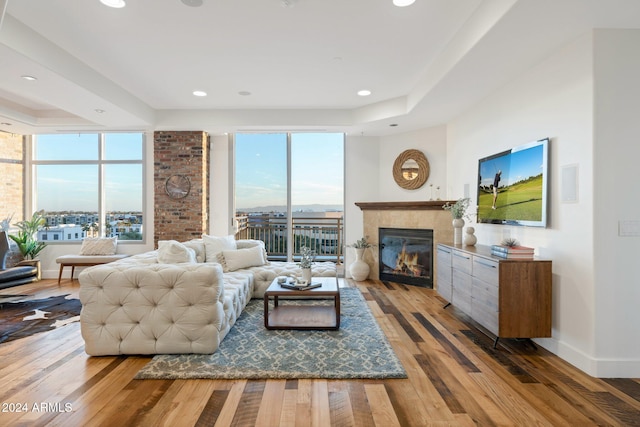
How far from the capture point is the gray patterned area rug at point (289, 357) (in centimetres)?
248

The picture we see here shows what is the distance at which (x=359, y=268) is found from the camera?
5.89 metres

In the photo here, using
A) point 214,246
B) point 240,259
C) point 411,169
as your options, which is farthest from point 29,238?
point 411,169

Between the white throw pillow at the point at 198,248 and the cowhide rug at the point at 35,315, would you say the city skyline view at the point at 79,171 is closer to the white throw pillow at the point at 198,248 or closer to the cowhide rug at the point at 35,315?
the cowhide rug at the point at 35,315

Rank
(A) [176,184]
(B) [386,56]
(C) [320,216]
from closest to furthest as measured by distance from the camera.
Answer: (B) [386,56] → (A) [176,184] → (C) [320,216]

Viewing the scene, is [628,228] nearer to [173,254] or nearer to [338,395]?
[338,395]

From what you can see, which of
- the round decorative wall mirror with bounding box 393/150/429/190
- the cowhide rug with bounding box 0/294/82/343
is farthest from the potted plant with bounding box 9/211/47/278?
the round decorative wall mirror with bounding box 393/150/429/190

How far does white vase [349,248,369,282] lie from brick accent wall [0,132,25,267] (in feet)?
19.7

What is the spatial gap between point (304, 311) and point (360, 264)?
2.24 m

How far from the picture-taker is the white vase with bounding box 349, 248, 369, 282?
19.3 feet

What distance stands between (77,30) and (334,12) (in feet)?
7.81

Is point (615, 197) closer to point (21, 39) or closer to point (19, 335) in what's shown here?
point (21, 39)

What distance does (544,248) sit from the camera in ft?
9.85

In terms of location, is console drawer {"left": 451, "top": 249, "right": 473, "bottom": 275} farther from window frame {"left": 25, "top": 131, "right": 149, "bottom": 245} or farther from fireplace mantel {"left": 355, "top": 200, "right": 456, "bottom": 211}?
window frame {"left": 25, "top": 131, "right": 149, "bottom": 245}

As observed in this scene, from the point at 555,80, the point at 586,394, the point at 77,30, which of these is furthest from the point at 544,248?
the point at 77,30
